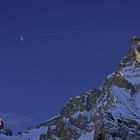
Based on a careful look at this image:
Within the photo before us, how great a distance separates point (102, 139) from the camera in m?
58.7
